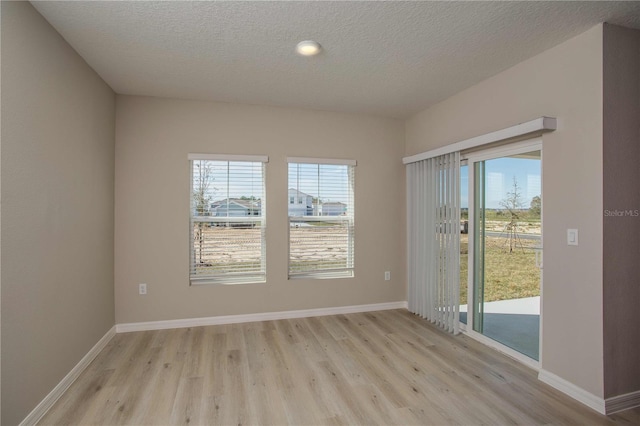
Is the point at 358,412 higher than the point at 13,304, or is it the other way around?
the point at 13,304

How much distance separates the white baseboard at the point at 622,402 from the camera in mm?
2111

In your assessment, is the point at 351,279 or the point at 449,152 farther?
the point at 351,279

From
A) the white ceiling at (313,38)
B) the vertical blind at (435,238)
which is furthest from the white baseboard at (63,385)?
the vertical blind at (435,238)

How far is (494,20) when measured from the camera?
7.04 ft

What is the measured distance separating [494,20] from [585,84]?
0.80 metres

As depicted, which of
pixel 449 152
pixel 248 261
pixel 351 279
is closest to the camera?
pixel 449 152

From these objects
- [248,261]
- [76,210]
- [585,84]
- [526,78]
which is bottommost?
[248,261]

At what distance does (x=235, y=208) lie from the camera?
3840 mm

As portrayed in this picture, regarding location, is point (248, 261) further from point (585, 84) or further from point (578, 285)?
point (585, 84)

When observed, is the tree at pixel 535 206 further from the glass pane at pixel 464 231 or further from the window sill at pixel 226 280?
the window sill at pixel 226 280

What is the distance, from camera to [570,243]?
7.66 ft

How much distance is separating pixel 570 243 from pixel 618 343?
708 millimetres

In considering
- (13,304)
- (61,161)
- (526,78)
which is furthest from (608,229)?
(61,161)

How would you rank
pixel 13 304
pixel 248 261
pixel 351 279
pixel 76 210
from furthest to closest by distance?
pixel 351 279, pixel 248 261, pixel 76 210, pixel 13 304
